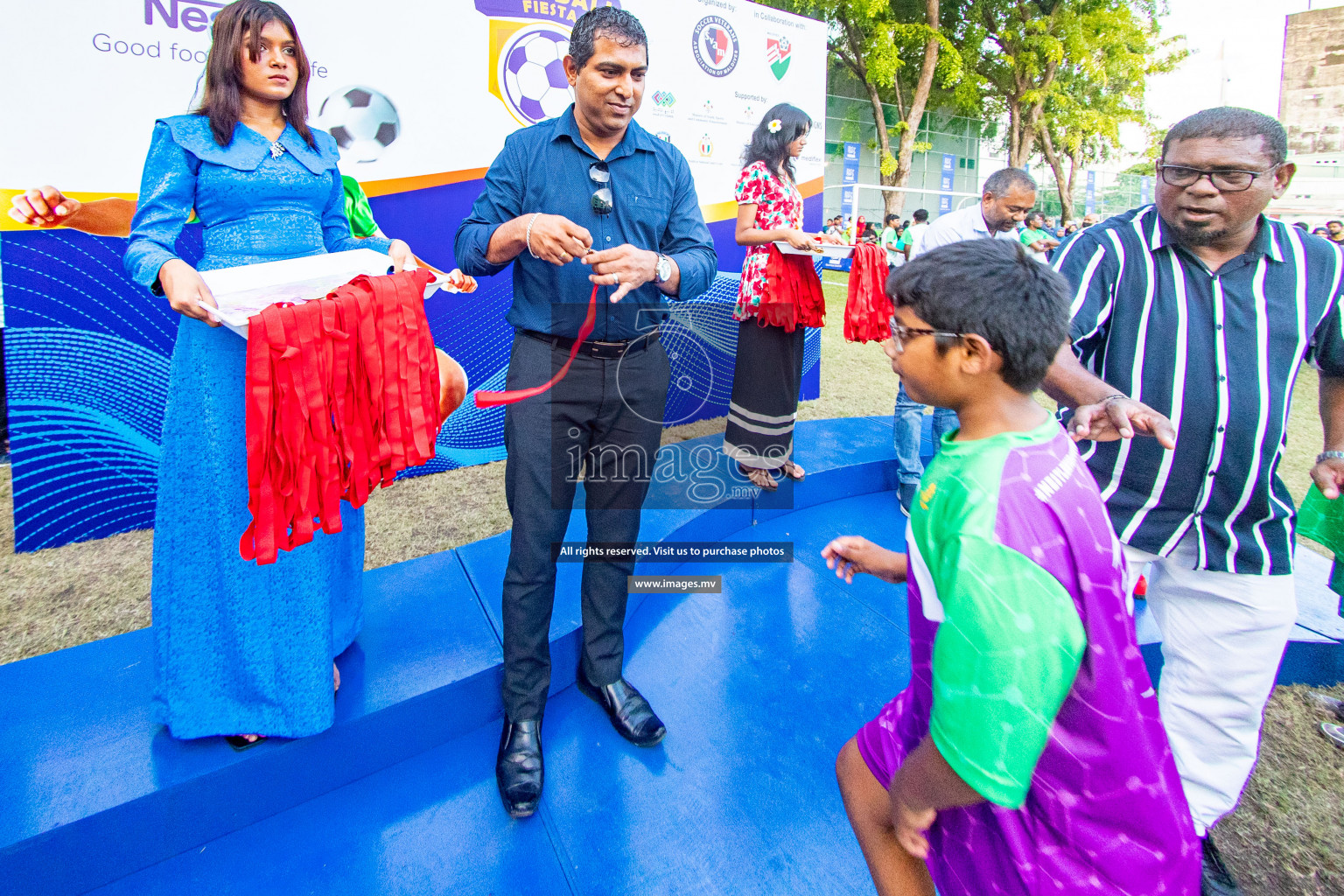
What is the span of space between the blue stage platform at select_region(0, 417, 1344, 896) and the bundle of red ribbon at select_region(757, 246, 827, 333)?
5.13 feet

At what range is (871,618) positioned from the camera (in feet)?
9.18

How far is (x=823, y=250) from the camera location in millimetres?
3330

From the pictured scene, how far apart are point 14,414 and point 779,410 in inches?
139

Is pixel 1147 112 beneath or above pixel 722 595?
above

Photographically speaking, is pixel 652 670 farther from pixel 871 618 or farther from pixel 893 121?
pixel 893 121

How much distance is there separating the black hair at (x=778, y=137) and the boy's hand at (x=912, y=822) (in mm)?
2964

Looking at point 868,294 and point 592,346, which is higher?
point 868,294

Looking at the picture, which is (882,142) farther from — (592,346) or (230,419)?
(230,419)

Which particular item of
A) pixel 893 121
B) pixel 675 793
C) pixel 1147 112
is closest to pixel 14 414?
pixel 675 793

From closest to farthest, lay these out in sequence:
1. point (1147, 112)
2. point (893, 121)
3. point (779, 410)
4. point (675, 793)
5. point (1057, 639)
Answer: point (1057, 639), point (675, 793), point (779, 410), point (1147, 112), point (893, 121)

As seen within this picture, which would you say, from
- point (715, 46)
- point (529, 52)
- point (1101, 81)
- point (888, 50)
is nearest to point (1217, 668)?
point (529, 52)

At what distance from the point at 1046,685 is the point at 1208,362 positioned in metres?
1.11

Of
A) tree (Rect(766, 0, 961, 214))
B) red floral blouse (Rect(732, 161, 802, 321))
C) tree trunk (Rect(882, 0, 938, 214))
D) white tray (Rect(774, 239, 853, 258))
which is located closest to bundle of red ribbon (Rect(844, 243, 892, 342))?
white tray (Rect(774, 239, 853, 258))

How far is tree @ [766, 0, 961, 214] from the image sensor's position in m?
14.4
